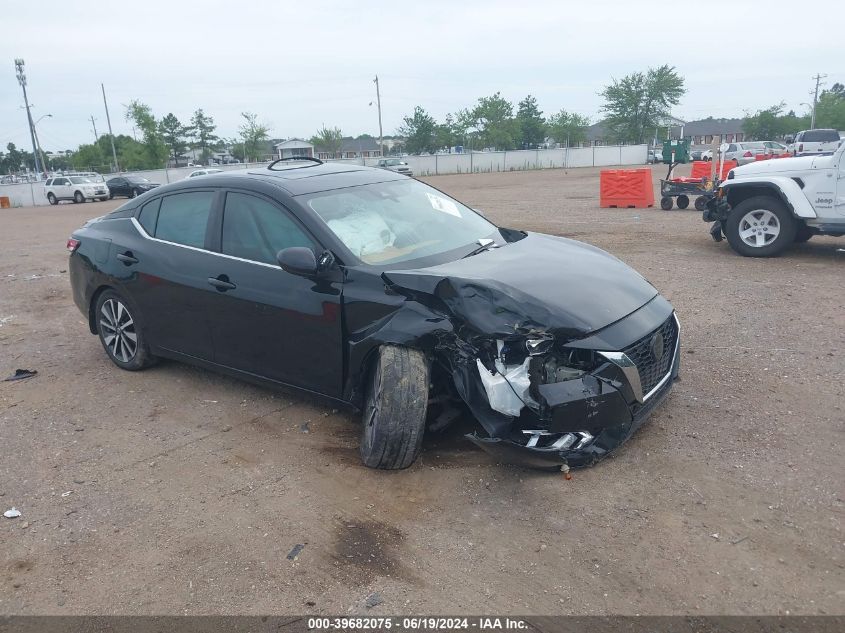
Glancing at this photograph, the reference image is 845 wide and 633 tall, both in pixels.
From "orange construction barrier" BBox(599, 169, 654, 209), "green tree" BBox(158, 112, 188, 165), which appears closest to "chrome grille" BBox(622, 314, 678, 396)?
"orange construction barrier" BBox(599, 169, 654, 209)

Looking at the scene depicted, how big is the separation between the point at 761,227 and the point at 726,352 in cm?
487

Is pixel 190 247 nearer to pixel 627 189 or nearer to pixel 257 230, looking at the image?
pixel 257 230

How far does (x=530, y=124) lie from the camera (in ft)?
283

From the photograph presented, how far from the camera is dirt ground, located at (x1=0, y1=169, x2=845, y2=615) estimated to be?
2.83 metres

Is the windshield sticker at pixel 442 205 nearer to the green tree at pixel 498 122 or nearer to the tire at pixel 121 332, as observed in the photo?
the tire at pixel 121 332

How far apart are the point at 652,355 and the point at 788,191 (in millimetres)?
6680

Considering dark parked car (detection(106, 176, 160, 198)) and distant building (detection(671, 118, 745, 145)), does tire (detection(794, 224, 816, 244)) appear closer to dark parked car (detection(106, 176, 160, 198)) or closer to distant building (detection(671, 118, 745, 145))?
dark parked car (detection(106, 176, 160, 198))

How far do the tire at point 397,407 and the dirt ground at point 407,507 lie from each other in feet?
0.47

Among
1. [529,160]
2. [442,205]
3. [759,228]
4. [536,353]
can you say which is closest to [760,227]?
[759,228]

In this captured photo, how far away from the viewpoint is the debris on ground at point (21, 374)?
5.82 meters

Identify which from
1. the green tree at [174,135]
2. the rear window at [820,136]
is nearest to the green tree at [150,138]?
the green tree at [174,135]

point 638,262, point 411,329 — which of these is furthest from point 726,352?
Result: point 638,262

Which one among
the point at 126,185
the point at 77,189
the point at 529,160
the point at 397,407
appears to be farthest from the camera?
the point at 529,160

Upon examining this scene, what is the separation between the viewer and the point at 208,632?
2646 millimetres
